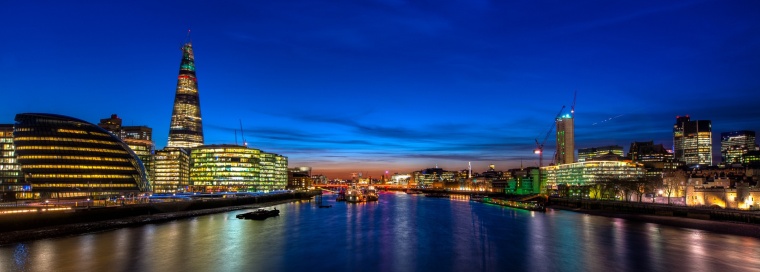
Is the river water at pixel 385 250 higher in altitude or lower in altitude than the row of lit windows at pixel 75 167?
lower

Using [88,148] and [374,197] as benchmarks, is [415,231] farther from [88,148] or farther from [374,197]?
[374,197]

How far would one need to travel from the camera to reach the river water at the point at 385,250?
42.1 m

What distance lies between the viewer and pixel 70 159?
345 feet

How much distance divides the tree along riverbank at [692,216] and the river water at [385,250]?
5.49 m

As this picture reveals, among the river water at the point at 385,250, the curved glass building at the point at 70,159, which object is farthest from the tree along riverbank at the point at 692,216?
the curved glass building at the point at 70,159

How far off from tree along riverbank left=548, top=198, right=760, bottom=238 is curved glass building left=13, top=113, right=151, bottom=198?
353 feet

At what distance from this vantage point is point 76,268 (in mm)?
38969

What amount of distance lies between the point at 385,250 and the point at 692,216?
6151 cm

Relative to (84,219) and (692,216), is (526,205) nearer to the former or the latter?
(692,216)

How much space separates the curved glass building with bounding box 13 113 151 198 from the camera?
3944 inches

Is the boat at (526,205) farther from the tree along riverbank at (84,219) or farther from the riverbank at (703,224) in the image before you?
the tree along riverbank at (84,219)

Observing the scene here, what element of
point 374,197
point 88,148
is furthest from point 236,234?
point 374,197

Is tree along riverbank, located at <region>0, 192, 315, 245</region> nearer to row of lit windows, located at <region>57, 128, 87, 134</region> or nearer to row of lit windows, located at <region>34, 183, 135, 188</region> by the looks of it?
row of lit windows, located at <region>34, 183, 135, 188</region>

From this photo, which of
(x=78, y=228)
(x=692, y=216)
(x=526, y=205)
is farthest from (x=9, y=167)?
(x=692, y=216)
